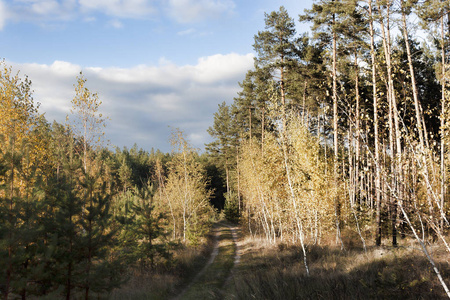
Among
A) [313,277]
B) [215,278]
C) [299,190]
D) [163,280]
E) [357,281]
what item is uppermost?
[299,190]

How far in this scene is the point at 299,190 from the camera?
13.1 m

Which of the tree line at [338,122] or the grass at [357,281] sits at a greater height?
the tree line at [338,122]

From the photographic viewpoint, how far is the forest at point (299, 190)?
6.32 metres

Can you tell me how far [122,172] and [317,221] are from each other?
55.1 m

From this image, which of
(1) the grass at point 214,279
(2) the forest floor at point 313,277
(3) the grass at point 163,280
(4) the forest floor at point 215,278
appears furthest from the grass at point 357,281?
(3) the grass at point 163,280

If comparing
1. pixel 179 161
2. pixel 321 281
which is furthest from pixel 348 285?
pixel 179 161

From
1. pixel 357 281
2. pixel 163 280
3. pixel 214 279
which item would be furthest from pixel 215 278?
pixel 357 281

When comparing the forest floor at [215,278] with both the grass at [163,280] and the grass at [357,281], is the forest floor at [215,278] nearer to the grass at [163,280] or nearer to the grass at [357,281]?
the grass at [163,280]

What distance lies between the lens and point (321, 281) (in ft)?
29.1

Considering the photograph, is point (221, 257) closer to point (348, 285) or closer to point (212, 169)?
point (348, 285)

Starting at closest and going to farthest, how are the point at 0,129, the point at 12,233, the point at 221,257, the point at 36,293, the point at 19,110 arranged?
the point at 12,233
the point at 36,293
the point at 0,129
the point at 19,110
the point at 221,257

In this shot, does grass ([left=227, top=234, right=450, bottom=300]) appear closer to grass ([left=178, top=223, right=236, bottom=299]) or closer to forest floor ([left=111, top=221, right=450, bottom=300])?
forest floor ([left=111, top=221, right=450, bottom=300])

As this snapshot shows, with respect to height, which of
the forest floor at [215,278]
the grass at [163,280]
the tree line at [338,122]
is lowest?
the forest floor at [215,278]

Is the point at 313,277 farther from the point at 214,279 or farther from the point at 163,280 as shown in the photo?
the point at 163,280
